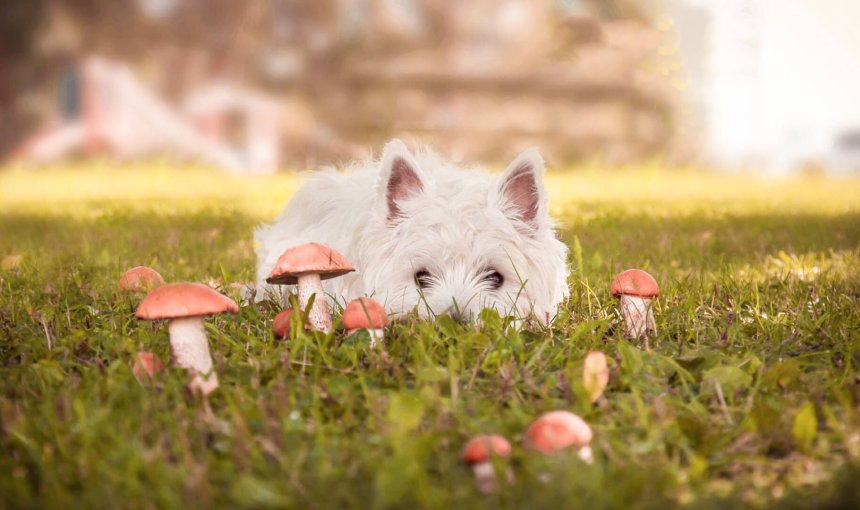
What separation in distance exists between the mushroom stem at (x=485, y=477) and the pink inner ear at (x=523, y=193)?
210cm

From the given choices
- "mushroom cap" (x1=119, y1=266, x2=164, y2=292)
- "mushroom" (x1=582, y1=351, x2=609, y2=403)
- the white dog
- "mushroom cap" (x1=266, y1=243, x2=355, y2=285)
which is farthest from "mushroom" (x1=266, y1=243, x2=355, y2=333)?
"mushroom" (x1=582, y1=351, x2=609, y2=403)

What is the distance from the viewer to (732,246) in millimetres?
6473

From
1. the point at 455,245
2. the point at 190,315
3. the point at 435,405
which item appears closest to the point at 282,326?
the point at 190,315

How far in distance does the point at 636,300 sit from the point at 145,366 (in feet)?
6.59

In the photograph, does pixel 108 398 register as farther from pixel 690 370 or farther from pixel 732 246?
pixel 732 246

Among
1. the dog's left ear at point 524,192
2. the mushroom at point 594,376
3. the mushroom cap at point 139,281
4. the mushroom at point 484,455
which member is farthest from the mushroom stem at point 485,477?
the mushroom cap at point 139,281

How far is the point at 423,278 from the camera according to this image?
378 cm

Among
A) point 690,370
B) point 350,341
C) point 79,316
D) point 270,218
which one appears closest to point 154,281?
point 79,316

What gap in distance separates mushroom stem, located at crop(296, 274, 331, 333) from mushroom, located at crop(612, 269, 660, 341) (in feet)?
3.99

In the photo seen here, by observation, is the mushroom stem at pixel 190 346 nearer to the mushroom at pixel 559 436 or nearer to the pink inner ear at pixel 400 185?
the mushroom at pixel 559 436

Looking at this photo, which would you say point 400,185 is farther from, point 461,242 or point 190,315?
point 190,315

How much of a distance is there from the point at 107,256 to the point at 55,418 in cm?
346

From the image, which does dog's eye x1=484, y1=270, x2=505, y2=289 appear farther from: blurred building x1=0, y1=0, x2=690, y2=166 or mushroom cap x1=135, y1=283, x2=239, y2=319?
blurred building x1=0, y1=0, x2=690, y2=166

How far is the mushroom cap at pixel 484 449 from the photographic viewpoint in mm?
2043
